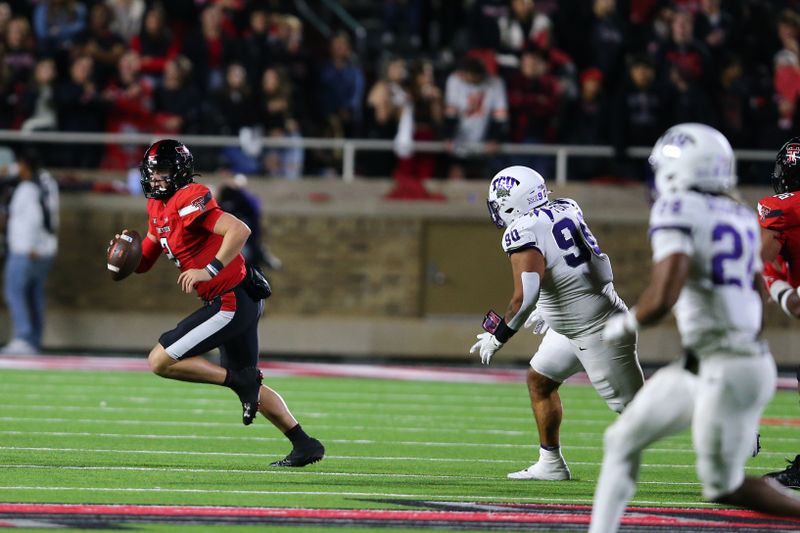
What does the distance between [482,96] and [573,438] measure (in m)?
6.39

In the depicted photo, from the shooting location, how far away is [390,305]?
16000mm

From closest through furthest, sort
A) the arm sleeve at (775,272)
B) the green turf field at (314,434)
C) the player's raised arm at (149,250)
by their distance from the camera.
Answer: the green turf field at (314,434)
the arm sleeve at (775,272)
the player's raised arm at (149,250)

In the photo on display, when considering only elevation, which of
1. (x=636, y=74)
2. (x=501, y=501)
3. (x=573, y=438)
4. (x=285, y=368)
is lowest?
(x=285, y=368)

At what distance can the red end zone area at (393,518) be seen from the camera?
5.98 m

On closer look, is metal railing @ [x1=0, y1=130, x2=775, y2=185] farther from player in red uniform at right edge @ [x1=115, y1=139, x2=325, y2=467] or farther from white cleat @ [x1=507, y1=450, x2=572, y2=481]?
white cleat @ [x1=507, y1=450, x2=572, y2=481]

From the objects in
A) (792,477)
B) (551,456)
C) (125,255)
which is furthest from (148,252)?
(792,477)

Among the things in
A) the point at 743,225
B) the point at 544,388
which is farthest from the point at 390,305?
the point at 743,225

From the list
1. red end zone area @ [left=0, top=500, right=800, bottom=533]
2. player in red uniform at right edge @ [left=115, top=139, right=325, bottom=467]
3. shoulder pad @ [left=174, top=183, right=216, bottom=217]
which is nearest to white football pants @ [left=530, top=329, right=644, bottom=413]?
red end zone area @ [left=0, top=500, right=800, bottom=533]

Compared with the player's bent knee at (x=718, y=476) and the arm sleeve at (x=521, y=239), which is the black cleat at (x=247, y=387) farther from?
the player's bent knee at (x=718, y=476)

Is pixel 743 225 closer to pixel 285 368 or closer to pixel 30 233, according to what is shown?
pixel 285 368

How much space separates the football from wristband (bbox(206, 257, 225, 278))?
1.72ft

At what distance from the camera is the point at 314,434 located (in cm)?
960

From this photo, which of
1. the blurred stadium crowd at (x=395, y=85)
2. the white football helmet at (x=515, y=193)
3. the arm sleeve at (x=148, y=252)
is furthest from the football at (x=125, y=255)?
the blurred stadium crowd at (x=395, y=85)

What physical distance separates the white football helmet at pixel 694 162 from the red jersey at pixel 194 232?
120 inches
